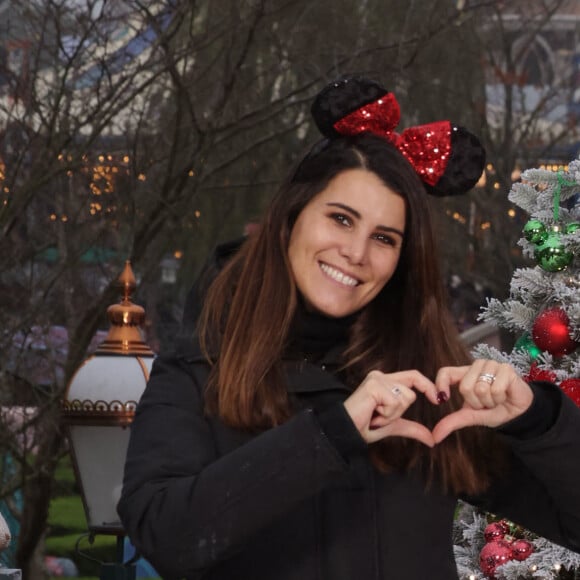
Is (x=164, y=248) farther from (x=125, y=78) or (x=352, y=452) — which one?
(x=352, y=452)

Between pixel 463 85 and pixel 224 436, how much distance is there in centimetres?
1573

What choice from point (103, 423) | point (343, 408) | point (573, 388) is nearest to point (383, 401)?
point (343, 408)

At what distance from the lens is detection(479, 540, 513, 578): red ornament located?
17.7 ft

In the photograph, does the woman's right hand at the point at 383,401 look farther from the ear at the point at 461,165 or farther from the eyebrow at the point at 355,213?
the ear at the point at 461,165

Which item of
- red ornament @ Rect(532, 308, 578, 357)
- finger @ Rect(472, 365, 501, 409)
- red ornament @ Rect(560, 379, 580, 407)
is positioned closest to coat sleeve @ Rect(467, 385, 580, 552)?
finger @ Rect(472, 365, 501, 409)

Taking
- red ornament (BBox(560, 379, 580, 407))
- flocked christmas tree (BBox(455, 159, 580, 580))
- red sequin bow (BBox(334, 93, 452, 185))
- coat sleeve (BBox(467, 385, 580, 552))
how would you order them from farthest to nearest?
1. flocked christmas tree (BBox(455, 159, 580, 580))
2. red ornament (BBox(560, 379, 580, 407))
3. red sequin bow (BBox(334, 93, 452, 185))
4. coat sleeve (BBox(467, 385, 580, 552))

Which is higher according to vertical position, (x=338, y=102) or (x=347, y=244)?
(x=338, y=102)

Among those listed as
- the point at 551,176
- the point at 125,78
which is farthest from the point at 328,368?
the point at 125,78

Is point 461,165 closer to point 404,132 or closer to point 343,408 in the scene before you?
point 404,132

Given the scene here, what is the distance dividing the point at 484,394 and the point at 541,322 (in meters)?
3.18

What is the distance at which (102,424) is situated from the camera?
15.3 ft

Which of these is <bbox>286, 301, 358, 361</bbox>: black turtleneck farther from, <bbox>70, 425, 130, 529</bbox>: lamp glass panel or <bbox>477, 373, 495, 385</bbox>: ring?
<bbox>70, 425, 130, 529</bbox>: lamp glass panel

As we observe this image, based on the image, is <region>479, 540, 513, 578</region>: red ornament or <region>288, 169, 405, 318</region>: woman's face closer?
<region>288, 169, 405, 318</region>: woman's face

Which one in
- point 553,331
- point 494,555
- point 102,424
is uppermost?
point 553,331
